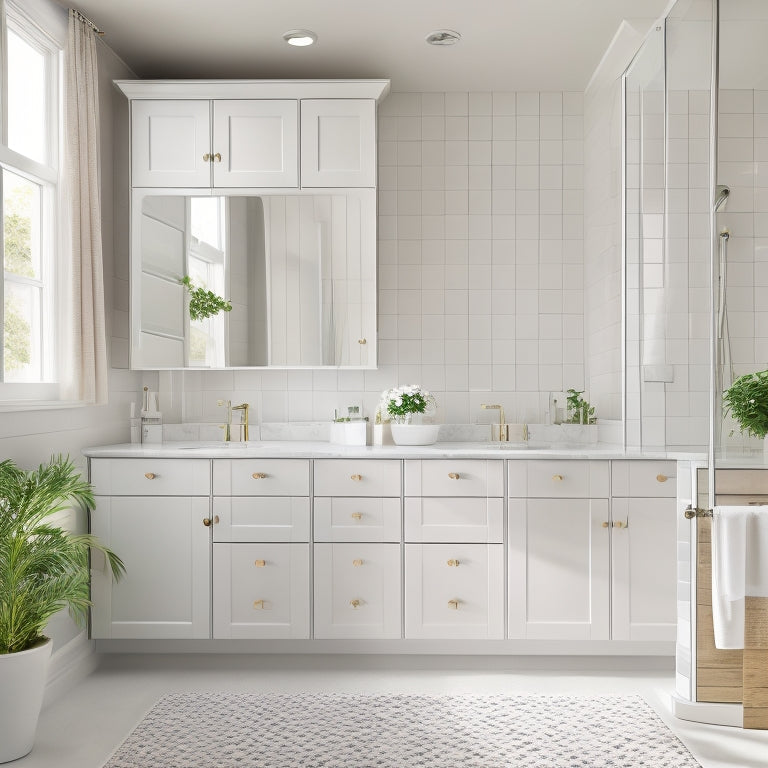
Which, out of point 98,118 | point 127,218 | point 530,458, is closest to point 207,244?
point 127,218

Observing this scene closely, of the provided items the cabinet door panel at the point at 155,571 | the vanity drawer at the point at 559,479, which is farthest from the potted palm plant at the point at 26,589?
the vanity drawer at the point at 559,479

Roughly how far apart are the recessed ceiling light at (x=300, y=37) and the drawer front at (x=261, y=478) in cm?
180

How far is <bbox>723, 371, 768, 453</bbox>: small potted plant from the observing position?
6.84 ft

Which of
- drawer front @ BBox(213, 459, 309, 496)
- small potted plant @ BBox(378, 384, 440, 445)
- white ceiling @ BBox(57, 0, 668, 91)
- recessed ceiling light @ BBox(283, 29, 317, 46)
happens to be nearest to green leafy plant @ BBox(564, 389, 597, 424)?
small potted plant @ BBox(378, 384, 440, 445)

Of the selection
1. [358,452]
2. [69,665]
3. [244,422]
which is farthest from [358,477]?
[69,665]

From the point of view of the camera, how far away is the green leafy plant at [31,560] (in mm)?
2188

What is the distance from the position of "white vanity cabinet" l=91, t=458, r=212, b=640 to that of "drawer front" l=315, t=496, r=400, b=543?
1.53 feet

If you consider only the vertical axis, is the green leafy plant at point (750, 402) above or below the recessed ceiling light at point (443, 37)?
below

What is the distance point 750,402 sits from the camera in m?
2.11

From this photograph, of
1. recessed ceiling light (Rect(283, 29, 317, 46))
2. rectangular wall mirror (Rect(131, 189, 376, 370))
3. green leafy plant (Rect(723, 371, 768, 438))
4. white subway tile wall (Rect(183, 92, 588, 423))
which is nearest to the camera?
Answer: green leafy plant (Rect(723, 371, 768, 438))

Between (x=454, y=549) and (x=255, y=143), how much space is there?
201 centimetres

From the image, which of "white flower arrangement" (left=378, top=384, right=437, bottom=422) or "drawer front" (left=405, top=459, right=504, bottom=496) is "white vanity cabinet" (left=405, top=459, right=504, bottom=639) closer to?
"drawer front" (left=405, top=459, right=504, bottom=496)

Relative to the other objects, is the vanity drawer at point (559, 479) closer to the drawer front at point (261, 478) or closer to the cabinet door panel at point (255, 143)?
the drawer front at point (261, 478)

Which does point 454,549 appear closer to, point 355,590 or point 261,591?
point 355,590
